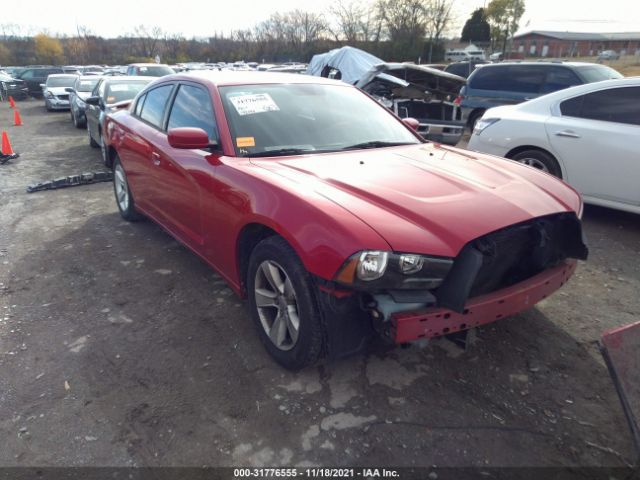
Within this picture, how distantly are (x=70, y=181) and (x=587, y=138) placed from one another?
23.3 ft

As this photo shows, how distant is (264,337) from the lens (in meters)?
2.85

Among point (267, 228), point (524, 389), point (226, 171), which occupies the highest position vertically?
point (226, 171)

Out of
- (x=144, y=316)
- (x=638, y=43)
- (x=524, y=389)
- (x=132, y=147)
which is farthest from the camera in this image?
(x=638, y=43)

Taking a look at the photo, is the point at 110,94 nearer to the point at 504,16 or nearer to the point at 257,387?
the point at 257,387

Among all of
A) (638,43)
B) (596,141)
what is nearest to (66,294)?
(596,141)

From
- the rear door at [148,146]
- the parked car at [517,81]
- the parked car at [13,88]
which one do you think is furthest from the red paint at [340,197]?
the parked car at [13,88]

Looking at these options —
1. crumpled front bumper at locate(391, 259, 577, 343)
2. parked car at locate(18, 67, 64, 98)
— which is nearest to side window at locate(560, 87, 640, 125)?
crumpled front bumper at locate(391, 259, 577, 343)

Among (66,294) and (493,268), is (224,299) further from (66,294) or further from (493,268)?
(493,268)

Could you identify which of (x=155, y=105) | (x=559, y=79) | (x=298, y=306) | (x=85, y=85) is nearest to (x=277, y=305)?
(x=298, y=306)

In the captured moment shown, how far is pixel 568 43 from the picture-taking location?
78.6 meters

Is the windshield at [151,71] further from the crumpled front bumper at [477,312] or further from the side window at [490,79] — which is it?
the crumpled front bumper at [477,312]

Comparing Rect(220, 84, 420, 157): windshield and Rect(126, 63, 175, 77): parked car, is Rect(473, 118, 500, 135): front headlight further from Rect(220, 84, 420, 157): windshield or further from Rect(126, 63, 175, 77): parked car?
Rect(126, 63, 175, 77): parked car

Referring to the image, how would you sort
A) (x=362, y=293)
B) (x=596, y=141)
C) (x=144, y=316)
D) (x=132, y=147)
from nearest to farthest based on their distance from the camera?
(x=362, y=293) < (x=144, y=316) < (x=132, y=147) < (x=596, y=141)

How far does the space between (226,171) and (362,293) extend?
128 cm
